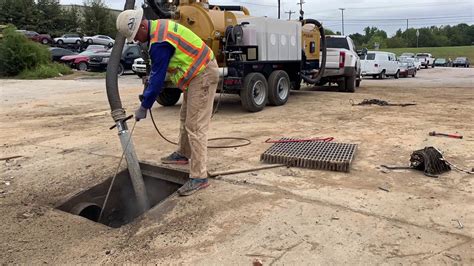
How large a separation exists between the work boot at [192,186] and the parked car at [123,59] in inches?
768

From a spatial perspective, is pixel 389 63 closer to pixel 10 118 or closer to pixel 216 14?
pixel 216 14

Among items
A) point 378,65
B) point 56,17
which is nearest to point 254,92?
point 378,65

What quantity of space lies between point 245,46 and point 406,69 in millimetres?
22391

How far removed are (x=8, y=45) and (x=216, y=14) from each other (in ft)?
65.8

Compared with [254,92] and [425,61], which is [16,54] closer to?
[254,92]

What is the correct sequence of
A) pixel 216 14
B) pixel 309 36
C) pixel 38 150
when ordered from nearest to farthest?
pixel 38 150
pixel 216 14
pixel 309 36

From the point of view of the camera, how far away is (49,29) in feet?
159

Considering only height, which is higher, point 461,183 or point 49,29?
point 49,29

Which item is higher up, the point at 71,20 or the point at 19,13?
the point at 19,13

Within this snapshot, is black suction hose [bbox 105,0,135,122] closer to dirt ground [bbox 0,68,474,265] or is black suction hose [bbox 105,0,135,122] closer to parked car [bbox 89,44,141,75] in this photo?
dirt ground [bbox 0,68,474,265]

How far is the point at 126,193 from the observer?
5246 millimetres

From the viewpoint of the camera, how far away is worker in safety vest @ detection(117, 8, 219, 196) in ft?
13.7

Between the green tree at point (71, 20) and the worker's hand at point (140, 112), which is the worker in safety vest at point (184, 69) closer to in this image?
the worker's hand at point (140, 112)

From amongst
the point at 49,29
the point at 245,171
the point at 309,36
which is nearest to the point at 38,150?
the point at 245,171
